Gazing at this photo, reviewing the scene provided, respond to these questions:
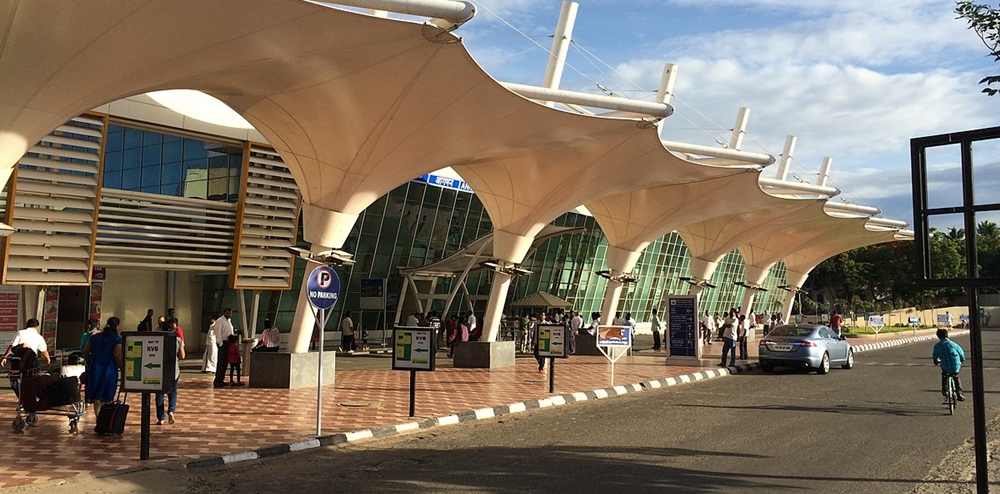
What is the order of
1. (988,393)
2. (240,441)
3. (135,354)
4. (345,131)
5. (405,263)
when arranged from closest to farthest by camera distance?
(135,354)
(240,441)
(345,131)
(988,393)
(405,263)

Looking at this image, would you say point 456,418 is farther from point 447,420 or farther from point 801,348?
point 801,348

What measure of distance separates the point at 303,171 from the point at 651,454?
31.2 ft

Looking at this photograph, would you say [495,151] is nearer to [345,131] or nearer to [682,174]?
[345,131]

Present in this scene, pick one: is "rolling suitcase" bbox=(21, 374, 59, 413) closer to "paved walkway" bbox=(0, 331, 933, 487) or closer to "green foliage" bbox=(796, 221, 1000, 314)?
"paved walkway" bbox=(0, 331, 933, 487)

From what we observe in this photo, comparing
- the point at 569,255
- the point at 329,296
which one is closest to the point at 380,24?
the point at 329,296

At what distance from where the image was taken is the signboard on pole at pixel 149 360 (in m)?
9.12

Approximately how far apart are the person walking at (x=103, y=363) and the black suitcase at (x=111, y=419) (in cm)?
14

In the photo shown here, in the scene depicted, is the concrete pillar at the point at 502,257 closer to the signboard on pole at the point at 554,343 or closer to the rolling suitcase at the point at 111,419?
the signboard on pole at the point at 554,343

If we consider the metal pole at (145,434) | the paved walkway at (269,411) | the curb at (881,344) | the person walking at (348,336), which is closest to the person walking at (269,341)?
the paved walkway at (269,411)

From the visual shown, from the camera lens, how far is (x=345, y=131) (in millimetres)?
14719

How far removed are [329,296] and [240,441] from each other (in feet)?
7.10

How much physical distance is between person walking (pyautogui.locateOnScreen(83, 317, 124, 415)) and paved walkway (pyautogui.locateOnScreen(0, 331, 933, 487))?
549mm

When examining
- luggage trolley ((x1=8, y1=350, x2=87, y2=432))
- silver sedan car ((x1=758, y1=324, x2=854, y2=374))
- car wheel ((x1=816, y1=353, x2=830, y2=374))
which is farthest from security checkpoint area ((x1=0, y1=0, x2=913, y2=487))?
car wheel ((x1=816, y1=353, x2=830, y2=374))

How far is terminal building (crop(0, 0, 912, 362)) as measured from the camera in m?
10.4
